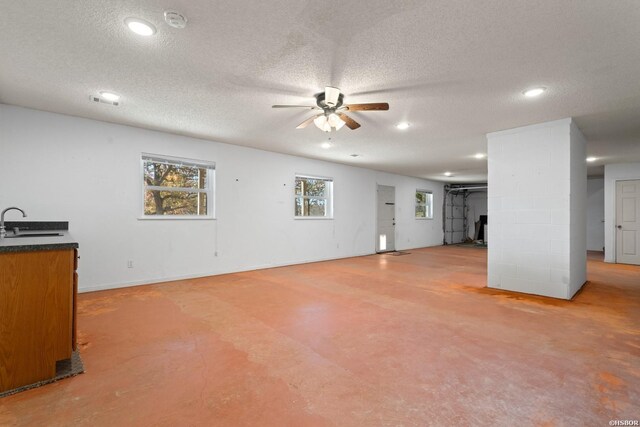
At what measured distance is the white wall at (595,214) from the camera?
9.34m

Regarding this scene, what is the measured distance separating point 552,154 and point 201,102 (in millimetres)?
4743

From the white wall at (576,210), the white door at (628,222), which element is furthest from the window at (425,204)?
the white wall at (576,210)

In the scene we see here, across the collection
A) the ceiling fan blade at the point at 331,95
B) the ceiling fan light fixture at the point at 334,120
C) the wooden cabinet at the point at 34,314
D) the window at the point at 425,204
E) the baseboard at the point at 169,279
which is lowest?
the baseboard at the point at 169,279

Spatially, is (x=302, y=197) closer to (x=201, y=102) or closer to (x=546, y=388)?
(x=201, y=102)

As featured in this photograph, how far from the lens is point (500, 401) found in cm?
179

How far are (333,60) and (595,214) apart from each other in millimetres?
11242

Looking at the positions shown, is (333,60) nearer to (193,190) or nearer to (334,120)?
(334,120)

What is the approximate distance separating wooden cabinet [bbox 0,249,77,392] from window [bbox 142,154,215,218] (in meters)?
2.86

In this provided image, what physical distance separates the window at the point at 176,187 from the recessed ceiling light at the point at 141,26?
9.84 ft

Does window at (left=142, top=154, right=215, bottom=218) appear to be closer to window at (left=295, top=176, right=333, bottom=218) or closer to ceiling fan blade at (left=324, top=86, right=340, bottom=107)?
window at (left=295, top=176, right=333, bottom=218)

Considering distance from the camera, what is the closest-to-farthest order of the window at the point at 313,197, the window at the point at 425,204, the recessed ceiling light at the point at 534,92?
the recessed ceiling light at the point at 534,92, the window at the point at 313,197, the window at the point at 425,204

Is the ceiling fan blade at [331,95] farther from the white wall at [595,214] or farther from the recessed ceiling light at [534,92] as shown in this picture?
the white wall at [595,214]

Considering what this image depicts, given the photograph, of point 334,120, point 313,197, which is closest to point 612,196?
point 313,197

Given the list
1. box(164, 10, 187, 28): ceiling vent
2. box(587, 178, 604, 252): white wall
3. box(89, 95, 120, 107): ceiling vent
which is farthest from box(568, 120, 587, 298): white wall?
box(587, 178, 604, 252): white wall
